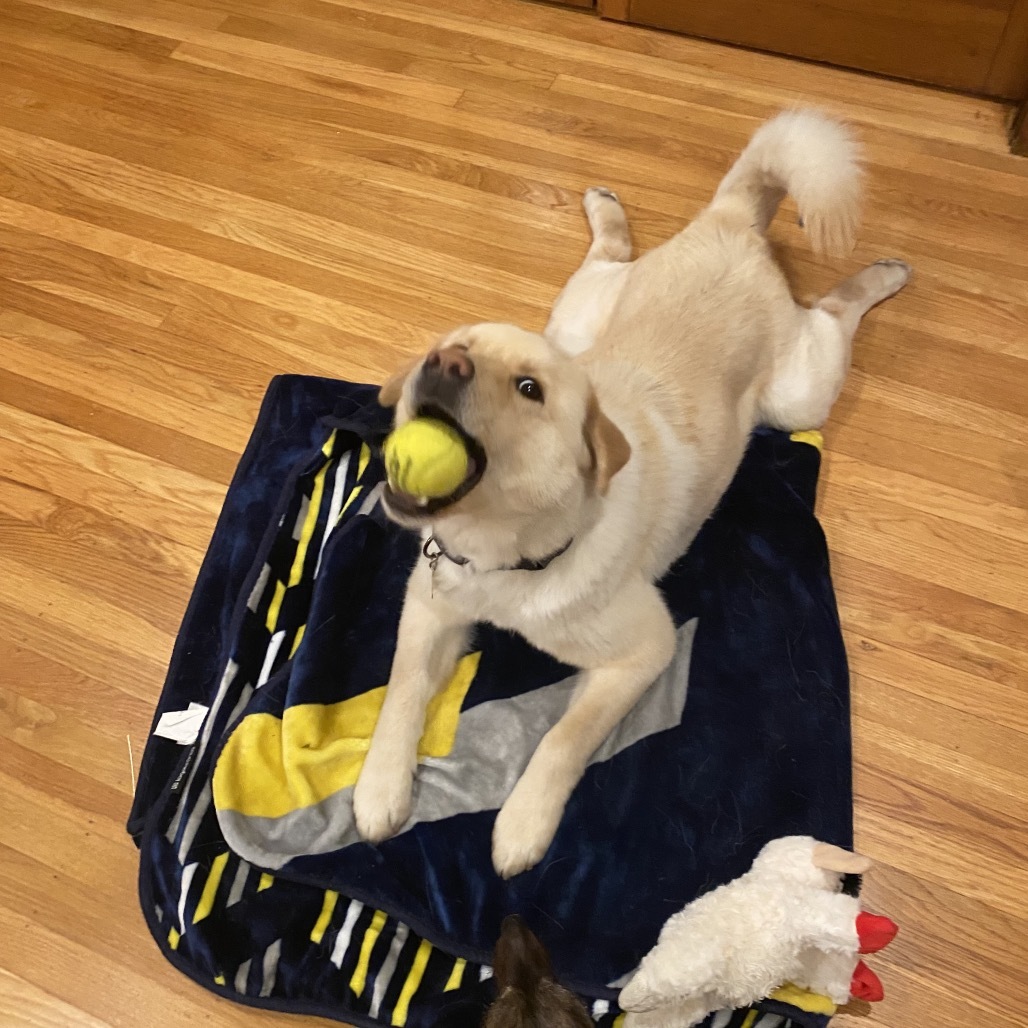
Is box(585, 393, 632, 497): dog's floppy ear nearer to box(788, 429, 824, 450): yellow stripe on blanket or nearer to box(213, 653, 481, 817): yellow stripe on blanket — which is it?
box(213, 653, 481, 817): yellow stripe on blanket

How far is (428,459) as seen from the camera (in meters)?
1.07

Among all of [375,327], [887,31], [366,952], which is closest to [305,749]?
[366,952]

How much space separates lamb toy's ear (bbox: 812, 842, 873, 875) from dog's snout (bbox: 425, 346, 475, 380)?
936 mm

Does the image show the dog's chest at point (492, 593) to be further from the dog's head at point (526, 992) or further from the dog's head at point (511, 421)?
the dog's head at point (526, 992)

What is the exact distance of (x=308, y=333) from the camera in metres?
2.26

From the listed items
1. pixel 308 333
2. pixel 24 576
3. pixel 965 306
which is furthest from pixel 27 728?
pixel 965 306

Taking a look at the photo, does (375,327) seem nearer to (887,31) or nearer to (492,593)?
(492,593)

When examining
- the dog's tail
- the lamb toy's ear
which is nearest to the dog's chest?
the lamb toy's ear

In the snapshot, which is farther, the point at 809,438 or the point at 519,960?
the point at 809,438

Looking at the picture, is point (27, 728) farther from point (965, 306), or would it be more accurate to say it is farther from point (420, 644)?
point (965, 306)

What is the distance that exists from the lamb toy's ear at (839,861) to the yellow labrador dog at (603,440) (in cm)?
39

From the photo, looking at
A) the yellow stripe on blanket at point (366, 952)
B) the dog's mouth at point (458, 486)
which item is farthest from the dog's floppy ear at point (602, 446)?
the yellow stripe on blanket at point (366, 952)

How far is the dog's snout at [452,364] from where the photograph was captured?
1118 millimetres

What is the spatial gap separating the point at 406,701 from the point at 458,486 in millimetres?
601
